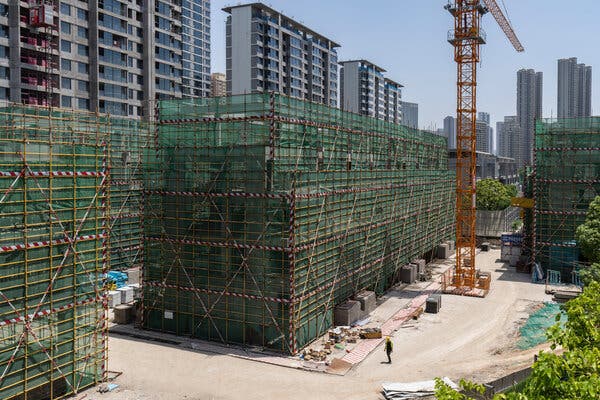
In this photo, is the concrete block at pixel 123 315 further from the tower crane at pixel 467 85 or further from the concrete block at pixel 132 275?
the tower crane at pixel 467 85

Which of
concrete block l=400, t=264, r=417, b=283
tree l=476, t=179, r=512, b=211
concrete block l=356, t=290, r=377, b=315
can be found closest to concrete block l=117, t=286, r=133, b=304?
concrete block l=356, t=290, r=377, b=315

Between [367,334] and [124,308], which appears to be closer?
[367,334]

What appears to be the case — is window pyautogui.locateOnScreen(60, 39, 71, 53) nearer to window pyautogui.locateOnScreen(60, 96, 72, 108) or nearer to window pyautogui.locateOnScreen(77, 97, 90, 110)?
window pyautogui.locateOnScreen(60, 96, 72, 108)

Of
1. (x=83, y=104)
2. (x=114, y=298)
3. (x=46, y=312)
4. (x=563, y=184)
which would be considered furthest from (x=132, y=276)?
(x=563, y=184)

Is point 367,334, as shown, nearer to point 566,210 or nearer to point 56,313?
point 56,313

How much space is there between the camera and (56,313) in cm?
2173

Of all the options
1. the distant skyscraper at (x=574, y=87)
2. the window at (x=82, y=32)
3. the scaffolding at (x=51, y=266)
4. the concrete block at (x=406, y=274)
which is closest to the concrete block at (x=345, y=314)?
the concrete block at (x=406, y=274)

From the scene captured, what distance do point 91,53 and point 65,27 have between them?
4.43 metres

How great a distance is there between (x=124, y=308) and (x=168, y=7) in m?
58.9

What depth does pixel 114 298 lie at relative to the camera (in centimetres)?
3688

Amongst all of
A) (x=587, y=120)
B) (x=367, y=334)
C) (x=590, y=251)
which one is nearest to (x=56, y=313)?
(x=367, y=334)

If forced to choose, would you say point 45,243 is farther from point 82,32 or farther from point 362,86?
point 362,86

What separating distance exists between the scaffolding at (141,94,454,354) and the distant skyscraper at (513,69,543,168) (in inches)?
6800

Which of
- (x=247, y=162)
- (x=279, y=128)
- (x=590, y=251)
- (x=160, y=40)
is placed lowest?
(x=590, y=251)
